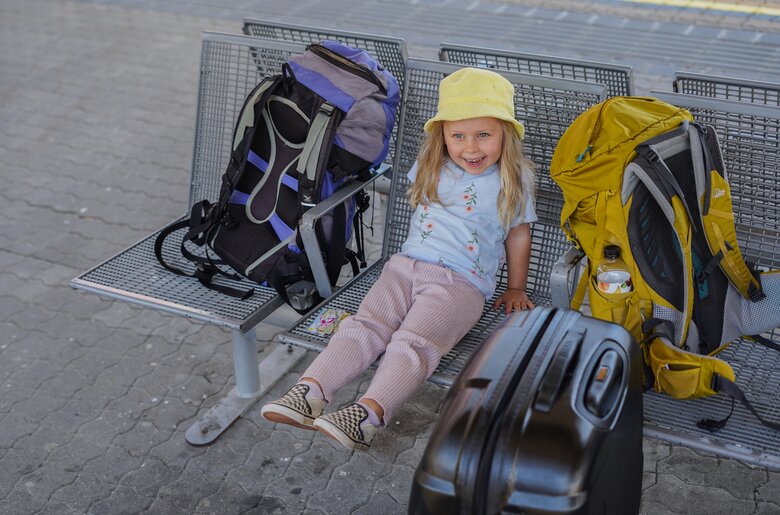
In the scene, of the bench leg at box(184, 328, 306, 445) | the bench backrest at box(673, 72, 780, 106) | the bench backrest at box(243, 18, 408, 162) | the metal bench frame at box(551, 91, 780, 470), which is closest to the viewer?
the metal bench frame at box(551, 91, 780, 470)

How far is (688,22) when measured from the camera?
7434 millimetres

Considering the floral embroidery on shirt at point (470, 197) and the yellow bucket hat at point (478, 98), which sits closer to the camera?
the yellow bucket hat at point (478, 98)

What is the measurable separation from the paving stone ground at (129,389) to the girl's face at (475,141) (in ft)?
2.71

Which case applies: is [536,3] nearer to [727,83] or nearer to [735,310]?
[727,83]

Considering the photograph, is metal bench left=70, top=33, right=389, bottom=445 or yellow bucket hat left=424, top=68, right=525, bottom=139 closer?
yellow bucket hat left=424, top=68, right=525, bottom=139

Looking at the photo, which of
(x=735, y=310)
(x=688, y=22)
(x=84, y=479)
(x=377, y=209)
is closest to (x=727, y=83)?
(x=735, y=310)

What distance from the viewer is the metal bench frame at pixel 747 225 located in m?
2.50

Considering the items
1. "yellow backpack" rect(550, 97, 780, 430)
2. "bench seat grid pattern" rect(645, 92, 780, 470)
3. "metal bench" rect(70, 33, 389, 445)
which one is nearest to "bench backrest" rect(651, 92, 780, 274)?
"bench seat grid pattern" rect(645, 92, 780, 470)

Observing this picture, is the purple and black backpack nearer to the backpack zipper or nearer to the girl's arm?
the backpack zipper

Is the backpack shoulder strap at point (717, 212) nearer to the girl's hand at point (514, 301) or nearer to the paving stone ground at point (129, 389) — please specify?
the girl's hand at point (514, 301)

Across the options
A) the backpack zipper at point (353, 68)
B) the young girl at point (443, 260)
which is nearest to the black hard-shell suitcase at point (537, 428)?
the young girl at point (443, 260)

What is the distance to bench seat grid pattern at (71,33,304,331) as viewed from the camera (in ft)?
10.1

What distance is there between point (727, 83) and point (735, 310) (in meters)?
0.98

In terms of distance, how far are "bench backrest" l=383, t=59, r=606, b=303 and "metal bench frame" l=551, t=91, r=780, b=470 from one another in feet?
1.07
